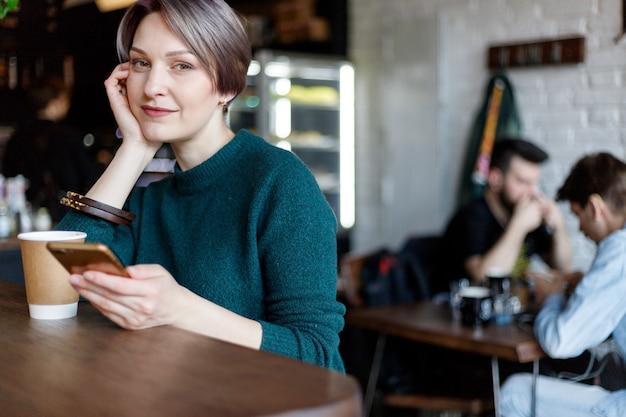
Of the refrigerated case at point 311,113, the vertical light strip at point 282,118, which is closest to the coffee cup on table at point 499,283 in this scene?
→ the refrigerated case at point 311,113

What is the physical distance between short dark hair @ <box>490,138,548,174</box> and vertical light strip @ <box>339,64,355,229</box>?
254 cm

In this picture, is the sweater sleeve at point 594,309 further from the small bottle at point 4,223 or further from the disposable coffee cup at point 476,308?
the small bottle at point 4,223

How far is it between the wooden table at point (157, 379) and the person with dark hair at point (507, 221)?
8.99 ft

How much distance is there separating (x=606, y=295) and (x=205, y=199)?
4.56 ft

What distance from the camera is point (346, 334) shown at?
4.66 m

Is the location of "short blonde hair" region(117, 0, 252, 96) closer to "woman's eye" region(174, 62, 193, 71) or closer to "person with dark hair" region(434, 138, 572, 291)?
"woman's eye" region(174, 62, 193, 71)

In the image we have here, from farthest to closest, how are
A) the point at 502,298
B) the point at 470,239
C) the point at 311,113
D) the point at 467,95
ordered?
the point at 311,113 < the point at 467,95 < the point at 470,239 < the point at 502,298

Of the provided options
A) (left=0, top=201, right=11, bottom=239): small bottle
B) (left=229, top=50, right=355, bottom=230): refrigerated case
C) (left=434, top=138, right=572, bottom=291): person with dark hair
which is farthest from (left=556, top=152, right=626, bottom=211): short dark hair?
(left=229, top=50, right=355, bottom=230): refrigerated case

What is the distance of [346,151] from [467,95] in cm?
134

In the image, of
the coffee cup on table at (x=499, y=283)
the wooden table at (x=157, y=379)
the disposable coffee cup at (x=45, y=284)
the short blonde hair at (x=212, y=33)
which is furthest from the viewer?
the coffee cup on table at (x=499, y=283)

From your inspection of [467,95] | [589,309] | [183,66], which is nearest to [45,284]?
[183,66]

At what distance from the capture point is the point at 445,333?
9.06 feet

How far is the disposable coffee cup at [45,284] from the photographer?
1250mm

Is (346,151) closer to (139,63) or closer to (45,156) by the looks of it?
(45,156)
